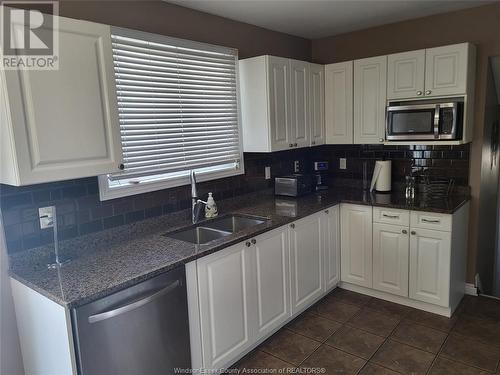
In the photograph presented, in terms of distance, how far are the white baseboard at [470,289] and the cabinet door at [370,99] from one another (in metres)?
1.50

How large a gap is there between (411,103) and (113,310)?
280 centimetres

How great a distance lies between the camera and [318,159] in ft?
13.5

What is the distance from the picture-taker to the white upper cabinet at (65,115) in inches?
61.7

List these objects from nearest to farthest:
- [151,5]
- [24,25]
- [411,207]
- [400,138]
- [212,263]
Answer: [24,25] < [212,263] < [151,5] < [411,207] < [400,138]

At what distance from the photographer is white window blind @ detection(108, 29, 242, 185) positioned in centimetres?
237

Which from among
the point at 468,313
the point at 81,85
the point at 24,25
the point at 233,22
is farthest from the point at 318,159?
the point at 24,25

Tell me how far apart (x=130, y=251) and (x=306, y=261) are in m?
1.44

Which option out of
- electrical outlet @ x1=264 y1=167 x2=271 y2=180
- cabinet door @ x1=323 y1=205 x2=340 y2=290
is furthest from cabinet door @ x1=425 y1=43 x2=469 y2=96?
electrical outlet @ x1=264 y1=167 x2=271 y2=180

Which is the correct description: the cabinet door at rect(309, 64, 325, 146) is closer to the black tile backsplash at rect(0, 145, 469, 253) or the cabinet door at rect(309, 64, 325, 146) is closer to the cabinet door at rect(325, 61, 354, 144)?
the cabinet door at rect(325, 61, 354, 144)

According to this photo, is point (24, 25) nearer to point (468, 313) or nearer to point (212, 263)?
point (212, 263)

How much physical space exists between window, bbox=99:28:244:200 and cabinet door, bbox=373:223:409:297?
4.39ft

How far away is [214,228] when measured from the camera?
2723 mm

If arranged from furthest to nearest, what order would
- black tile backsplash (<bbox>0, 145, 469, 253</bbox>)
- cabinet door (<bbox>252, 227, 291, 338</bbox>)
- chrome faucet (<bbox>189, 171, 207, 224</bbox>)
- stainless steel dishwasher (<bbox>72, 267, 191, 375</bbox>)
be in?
chrome faucet (<bbox>189, 171, 207, 224</bbox>) → cabinet door (<bbox>252, 227, 291, 338</bbox>) → black tile backsplash (<bbox>0, 145, 469, 253</bbox>) → stainless steel dishwasher (<bbox>72, 267, 191, 375</bbox>)

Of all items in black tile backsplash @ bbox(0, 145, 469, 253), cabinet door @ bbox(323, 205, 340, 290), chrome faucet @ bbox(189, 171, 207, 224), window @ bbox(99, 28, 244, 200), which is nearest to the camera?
black tile backsplash @ bbox(0, 145, 469, 253)
